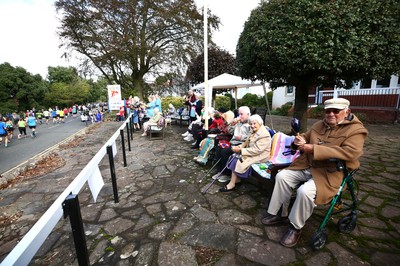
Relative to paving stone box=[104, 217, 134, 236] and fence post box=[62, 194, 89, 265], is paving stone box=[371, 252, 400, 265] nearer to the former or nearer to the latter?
fence post box=[62, 194, 89, 265]

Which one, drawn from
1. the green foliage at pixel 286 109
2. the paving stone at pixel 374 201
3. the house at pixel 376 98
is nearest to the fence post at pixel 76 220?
the paving stone at pixel 374 201

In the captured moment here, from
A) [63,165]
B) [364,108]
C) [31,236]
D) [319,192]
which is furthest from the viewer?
[364,108]

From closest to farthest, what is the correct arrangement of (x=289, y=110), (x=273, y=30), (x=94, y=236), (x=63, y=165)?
(x=94, y=236), (x=273, y=30), (x=63, y=165), (x=289, y=110)

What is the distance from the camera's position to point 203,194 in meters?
3.48

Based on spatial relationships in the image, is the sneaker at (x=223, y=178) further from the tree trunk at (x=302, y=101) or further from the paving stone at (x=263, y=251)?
the tree trunk at (x=302, y=101)

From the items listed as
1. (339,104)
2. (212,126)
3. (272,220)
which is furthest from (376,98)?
(272,220)

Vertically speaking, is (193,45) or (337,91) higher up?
(193,45)

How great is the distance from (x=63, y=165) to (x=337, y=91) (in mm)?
13782

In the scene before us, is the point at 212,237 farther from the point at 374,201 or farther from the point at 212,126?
the point at 212,126

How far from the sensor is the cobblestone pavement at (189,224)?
213cm

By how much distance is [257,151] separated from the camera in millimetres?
3277

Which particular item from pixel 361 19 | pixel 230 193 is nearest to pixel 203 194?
pixel 230 193

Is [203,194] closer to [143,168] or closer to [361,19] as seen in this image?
[143,168]

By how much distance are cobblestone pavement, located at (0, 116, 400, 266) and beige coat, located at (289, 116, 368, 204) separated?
0.66 m
